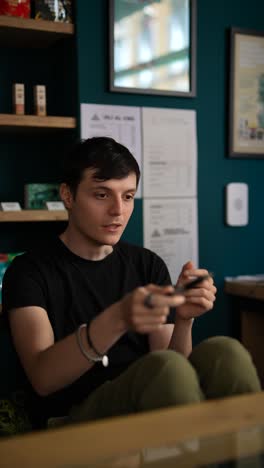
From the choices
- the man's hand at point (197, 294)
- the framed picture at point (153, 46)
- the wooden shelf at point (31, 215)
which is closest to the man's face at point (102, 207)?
the man's hand at point (197, 294)

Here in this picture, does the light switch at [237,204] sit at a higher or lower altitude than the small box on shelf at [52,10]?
lower

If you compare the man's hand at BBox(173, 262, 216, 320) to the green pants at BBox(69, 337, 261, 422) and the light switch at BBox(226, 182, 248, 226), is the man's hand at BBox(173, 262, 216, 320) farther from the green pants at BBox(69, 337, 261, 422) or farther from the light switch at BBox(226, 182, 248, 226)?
the light switch at BBox(226, 182, 248, 226)

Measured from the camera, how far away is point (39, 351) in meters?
1.51

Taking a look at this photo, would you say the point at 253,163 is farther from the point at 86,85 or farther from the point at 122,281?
the point at 122,281

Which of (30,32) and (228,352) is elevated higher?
(30,32)

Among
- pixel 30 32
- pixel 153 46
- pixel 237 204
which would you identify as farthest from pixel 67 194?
pixel 237 204

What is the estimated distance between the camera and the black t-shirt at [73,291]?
165cm

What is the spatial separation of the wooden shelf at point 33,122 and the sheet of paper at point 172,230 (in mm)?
517

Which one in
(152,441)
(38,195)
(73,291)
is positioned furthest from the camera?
(38,195)

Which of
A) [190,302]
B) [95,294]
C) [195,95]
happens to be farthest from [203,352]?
[195,95]

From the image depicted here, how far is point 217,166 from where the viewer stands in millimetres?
3094

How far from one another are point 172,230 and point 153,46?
0.84 metres

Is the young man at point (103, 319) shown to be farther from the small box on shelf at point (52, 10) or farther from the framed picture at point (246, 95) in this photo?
the framed picture at point (246, 95)

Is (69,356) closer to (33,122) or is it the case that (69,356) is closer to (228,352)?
(228,352)
